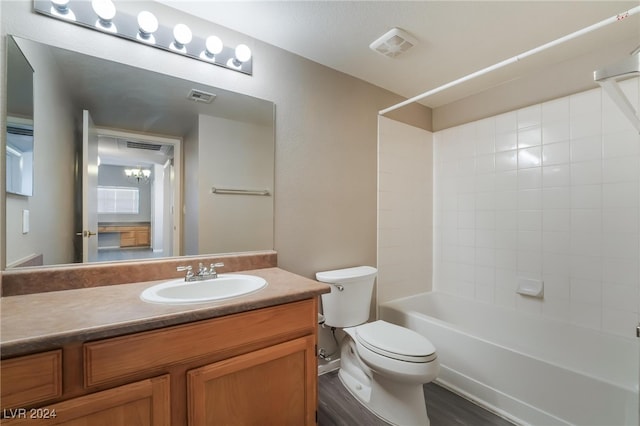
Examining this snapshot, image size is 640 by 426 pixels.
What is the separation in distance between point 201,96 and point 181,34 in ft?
0.96

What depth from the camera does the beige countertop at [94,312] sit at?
0.73 meters

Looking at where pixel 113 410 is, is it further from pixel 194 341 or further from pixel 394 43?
pixel 394 43

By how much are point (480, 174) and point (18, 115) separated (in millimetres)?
2888

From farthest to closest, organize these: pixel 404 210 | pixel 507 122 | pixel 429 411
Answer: pixel 404 210 → pixel 507 122 → pixel 429 411

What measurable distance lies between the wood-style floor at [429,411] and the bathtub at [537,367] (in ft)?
0.26

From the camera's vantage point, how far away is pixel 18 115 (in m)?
1.09

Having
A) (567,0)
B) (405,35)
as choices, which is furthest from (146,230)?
(567,0)

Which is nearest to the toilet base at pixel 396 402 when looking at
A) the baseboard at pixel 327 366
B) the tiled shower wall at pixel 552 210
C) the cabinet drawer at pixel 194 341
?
the baseboard at pixel 327 366

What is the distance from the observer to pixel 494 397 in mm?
1631

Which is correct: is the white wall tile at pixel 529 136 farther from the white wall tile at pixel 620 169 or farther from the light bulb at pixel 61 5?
→ the light bulb at pixel 61 5

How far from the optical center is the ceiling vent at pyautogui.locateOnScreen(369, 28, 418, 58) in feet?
5.28

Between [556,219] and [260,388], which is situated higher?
[556,219]

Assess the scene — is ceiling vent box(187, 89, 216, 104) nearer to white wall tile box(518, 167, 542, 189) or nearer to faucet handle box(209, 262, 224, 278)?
faucet handle box(209, 262, 224, 278)

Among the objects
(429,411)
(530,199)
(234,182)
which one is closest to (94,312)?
(234,182)
